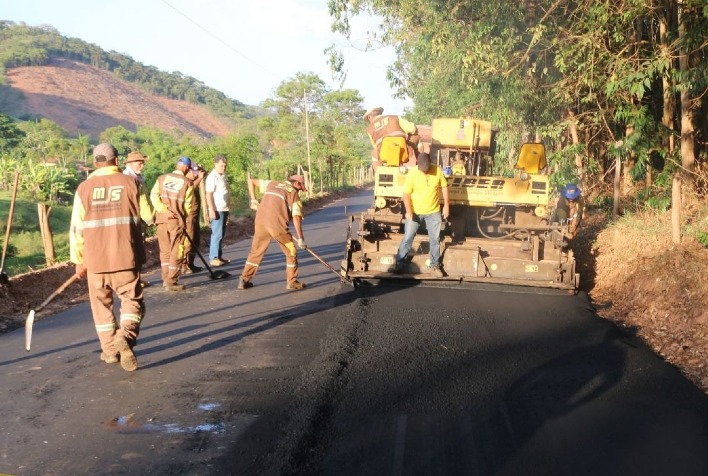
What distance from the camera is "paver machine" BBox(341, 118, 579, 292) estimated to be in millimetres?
9289

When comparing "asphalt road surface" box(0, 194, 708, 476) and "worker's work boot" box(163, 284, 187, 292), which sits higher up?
"worker's work boot" box(163, 284, 187, 292)

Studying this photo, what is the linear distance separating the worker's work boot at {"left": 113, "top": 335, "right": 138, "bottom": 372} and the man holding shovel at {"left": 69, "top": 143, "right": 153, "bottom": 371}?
2 cm

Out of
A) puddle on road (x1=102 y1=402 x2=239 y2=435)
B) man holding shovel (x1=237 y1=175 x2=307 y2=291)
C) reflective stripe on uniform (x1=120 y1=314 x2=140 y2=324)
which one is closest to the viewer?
puddle on road (x1=102 y1=402 x2=239 y2=435)

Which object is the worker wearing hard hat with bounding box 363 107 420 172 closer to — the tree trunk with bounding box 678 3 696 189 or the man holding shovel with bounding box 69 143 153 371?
the tree trunk with bounding box 678 3 696 189

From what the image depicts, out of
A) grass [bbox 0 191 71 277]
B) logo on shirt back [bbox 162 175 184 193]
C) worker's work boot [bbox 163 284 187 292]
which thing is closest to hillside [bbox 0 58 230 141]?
grass [bbox 0 191 71 277]

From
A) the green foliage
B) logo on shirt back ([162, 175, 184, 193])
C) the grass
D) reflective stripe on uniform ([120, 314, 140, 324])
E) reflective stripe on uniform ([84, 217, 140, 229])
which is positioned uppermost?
the green foliage

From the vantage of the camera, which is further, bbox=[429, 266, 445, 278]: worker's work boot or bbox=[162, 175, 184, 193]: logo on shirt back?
bbox=[162, 175, 184, 193]: logo on shirt back

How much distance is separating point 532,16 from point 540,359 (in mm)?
8473

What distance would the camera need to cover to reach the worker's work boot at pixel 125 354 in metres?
5.59

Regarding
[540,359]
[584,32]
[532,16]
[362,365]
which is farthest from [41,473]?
[532,16]

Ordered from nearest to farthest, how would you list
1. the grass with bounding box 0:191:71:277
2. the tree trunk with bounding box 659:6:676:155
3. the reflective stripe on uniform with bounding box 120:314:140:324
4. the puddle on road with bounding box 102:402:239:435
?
the puddle on road with bounding box 102:402:239:435, the reflective stripe on uniform with bounding box 120:314:140:324, the tree trunk with bounding box 659:6:676:155, the grass with bounding box 0:191:71:277

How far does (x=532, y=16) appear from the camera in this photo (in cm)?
1262

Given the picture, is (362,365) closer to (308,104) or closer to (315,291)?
(315,291)

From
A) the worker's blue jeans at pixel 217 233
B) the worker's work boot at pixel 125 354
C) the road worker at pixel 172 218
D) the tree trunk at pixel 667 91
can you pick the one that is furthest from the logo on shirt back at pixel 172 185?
the tree trunk at pixel 667 91
